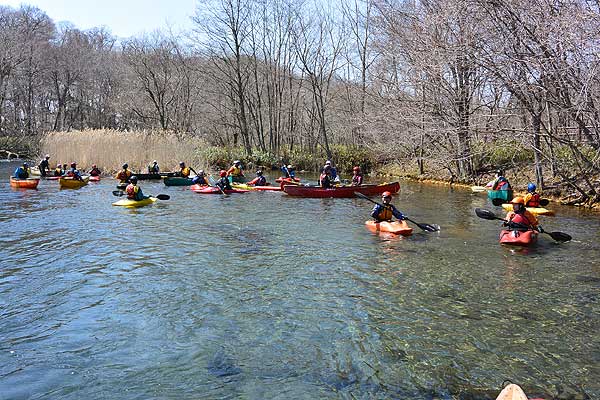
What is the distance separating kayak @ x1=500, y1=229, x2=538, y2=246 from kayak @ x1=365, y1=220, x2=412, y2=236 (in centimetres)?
205

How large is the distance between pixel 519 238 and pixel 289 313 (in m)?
5.97

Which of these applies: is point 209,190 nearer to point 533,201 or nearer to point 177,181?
point 177,181

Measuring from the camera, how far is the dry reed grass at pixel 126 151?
985 inches

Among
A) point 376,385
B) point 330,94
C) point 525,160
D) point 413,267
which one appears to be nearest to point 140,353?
point 376,385

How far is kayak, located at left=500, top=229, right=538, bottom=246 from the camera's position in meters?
10.4

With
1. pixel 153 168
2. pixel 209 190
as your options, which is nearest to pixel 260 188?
pixel 209 190

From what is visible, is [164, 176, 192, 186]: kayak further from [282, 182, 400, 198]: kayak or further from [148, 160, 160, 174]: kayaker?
[282, 182, 400, 198]: kayak

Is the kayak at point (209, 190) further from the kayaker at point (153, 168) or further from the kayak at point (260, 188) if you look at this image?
the kayaker at point (153, 168)

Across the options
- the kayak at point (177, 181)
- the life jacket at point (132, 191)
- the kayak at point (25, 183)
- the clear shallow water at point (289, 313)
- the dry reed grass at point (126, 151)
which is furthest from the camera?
the dry reed grass at point (126, 151)

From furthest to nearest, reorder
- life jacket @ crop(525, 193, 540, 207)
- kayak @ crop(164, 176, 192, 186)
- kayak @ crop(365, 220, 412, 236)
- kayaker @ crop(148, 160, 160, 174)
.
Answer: kayaker @ crop(148, 160, 160, 174), kayak @ crop(164, 176, 192, 186), life jacket @ crop(525, 193, 540, 207), kayak @ crop(365, 220, 412, 236)

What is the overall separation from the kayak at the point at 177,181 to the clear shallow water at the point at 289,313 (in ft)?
27.6

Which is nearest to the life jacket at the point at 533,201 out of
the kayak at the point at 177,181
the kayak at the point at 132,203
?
the kayak at the point at 132,203

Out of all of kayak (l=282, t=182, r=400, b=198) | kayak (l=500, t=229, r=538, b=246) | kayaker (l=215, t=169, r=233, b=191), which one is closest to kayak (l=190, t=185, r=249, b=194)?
kayaker (l=215, t=169, r=233, b=191)

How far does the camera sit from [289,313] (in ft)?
22.2
